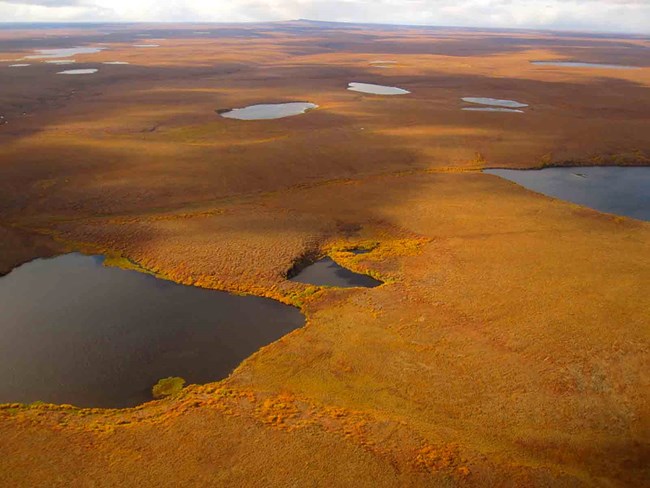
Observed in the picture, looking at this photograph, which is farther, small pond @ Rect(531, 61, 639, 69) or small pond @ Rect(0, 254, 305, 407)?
small pond @ Rect(531, 61, 639, 69)

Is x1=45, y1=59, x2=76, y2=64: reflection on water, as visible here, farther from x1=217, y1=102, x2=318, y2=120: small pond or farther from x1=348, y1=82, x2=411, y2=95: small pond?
x1=217, y1=102, x2=318, y2=120: small pond

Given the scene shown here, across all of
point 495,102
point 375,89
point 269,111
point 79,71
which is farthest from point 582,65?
point 79,71

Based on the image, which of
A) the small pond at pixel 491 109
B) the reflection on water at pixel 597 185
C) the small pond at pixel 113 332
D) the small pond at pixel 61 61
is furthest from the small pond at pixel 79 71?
the reflection on water at pixel 597 185

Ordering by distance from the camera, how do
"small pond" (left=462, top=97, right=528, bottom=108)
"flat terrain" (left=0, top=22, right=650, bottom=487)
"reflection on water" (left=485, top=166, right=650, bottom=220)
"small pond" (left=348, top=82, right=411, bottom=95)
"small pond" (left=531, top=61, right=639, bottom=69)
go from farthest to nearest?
"small pond" (left=531, top=61, right=639, bottom=69) < "small pond" (left=348, top=82, right=411, bottom=95) < "small pond" (left=462, top=97, right=528, bottom=108) < "reflection on water" (left=485, top=166, right=650, bottom=220) < "flat terrain" (left=0, top=22, right=650, bottom=487)

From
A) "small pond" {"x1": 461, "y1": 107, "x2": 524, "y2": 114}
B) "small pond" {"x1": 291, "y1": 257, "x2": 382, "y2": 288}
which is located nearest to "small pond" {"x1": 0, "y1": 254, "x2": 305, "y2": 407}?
"small pond" {"x1": 291, "y1": 257, "x2": 382, "y2": 288}

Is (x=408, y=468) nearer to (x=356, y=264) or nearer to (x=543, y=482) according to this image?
(x=543, y=482)
